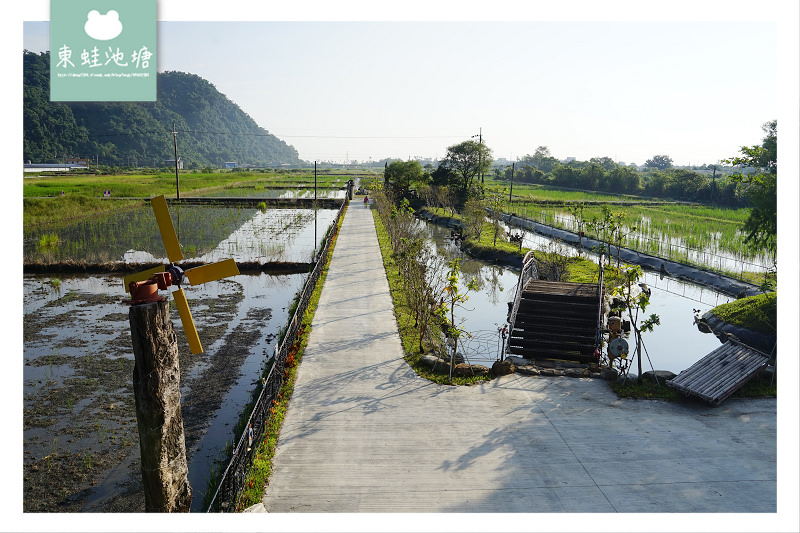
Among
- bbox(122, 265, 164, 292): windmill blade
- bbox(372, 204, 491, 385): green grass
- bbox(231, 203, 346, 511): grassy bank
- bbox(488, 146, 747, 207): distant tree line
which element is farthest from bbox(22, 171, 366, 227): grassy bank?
bbox(488, 146, 747, 207): distant tree line

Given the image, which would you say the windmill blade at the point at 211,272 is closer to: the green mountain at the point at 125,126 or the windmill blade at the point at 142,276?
the windmill blade at the point at 142,276

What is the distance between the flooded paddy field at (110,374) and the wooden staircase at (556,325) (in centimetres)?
574

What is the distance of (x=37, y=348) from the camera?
13148 millimetres

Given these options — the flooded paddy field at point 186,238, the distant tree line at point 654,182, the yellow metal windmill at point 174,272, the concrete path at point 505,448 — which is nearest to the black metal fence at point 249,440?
the concrete path at point 505,448

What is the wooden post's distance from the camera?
5.46 m

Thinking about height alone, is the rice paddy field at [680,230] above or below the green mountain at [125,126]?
below

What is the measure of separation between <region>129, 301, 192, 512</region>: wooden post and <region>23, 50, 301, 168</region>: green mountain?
212ft

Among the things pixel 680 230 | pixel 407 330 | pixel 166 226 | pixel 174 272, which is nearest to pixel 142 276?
pixel 174 272

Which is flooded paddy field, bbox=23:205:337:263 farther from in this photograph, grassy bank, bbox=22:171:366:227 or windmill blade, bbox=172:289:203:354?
windmill blade, bbox=172:289:203:354

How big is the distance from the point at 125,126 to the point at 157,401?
3711 inches

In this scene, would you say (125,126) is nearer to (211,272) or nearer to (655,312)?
(655,312)

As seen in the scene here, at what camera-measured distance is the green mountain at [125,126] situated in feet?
224

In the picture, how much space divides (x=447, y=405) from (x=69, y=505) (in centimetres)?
547

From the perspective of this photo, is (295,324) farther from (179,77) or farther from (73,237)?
(179,77)
